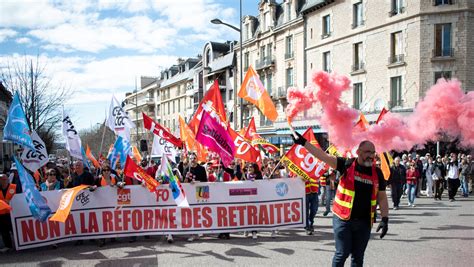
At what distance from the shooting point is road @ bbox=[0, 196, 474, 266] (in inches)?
256

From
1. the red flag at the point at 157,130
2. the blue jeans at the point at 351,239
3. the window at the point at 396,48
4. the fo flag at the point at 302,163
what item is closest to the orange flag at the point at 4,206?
the red flag at the point at 157,130

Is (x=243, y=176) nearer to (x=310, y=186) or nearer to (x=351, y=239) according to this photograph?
(x=310, y=186)

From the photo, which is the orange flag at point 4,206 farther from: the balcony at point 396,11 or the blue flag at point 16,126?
the balcony at point 396,11

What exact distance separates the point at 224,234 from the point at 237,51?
121ft

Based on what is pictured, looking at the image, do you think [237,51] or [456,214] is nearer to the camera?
[456,214]

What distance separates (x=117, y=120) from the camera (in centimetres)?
1084

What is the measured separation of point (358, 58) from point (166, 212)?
22690 millimetres

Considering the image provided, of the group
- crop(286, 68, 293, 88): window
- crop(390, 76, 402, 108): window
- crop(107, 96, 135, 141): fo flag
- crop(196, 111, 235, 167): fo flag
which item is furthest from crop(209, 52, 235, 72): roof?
crop(196, 111, 235, 167): fo flag

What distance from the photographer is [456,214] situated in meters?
11.4

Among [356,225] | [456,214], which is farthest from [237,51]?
[356,225]

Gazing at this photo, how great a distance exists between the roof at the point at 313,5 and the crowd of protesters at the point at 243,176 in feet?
53.5

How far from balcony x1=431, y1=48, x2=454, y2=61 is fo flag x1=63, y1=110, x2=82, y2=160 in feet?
66.3

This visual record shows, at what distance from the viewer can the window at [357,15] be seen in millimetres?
27250

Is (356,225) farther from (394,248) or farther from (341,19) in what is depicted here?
(341,19)
